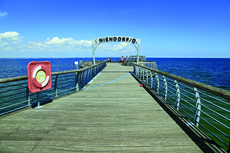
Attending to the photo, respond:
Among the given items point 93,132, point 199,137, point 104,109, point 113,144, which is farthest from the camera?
point 104,109

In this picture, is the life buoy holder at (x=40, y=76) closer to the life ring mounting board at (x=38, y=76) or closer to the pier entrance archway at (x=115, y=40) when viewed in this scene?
the life ring mounting board at (x=38, y=76)

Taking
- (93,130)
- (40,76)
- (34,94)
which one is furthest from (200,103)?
(34,94)

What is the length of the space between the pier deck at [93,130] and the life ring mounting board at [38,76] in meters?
0.73

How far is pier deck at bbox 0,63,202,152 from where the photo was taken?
3.01m

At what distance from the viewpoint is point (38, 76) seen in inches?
198

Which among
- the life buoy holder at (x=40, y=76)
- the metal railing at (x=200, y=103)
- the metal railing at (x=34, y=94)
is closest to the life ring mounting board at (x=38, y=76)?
the life buoy holder at (x=40, y=76)

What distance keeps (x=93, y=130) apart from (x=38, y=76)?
2.60 m

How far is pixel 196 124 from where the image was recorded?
3.88 metres

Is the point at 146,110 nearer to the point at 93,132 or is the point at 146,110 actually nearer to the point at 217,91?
the point at 93,132

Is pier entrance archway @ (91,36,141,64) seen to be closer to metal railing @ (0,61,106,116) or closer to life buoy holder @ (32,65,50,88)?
metal railing @ (0,61,106,116)

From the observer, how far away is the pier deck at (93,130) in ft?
9.87

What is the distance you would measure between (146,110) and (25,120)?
3.41 metres

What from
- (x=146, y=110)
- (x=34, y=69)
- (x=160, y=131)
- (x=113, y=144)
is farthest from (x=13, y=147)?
(x=146, y=110)

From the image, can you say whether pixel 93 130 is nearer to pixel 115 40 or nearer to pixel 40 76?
pixel 40 76
